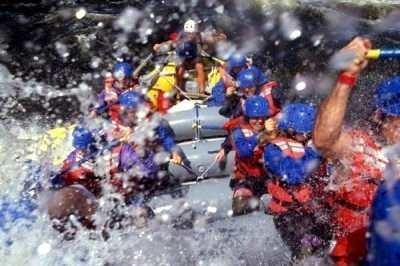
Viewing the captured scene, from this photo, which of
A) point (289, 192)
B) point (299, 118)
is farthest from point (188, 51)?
point (289, 192)

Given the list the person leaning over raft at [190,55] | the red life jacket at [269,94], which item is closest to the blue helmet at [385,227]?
the red life jacket at [269,94]

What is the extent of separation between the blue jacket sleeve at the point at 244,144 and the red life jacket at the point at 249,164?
40mm

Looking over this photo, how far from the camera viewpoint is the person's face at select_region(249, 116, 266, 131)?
14.2 feet

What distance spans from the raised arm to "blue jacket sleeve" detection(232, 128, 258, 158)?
1751mm

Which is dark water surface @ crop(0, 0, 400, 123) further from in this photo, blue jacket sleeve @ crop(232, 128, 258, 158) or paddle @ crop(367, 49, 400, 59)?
paddle @ crop(367, 49, 400, 59)

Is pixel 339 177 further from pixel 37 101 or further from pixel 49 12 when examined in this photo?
pixel 49 12

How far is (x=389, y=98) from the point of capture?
2693mm

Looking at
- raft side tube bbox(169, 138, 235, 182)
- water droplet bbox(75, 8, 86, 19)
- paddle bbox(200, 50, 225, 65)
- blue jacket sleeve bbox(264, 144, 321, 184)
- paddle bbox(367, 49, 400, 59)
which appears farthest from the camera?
water droplet bbox(75, 8, 86, 19)

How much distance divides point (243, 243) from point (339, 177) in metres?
0.83

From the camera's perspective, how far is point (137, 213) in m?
3.72

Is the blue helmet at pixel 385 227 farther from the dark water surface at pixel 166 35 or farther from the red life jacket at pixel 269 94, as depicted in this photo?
the dark water surface at pixel 166 35

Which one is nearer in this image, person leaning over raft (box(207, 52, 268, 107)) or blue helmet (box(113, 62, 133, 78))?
person leaning over raft (box(207, 52, 268, 107))

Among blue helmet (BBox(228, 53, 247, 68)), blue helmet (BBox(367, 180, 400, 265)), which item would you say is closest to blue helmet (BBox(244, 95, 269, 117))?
blue helmet (BBox(228, 53, 247, 68))

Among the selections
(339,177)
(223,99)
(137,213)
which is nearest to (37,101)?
(223,99)
